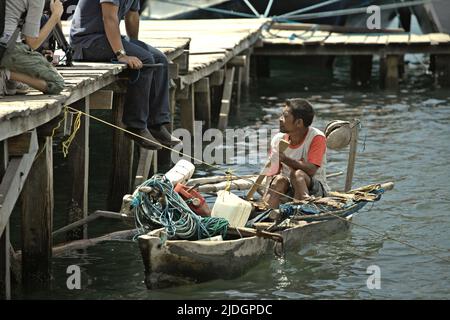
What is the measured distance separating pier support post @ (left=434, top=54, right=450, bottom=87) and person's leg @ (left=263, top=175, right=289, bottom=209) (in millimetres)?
11707

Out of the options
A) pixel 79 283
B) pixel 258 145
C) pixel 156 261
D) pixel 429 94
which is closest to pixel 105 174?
pixel 258 145

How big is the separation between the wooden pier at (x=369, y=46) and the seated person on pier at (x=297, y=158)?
10.6m

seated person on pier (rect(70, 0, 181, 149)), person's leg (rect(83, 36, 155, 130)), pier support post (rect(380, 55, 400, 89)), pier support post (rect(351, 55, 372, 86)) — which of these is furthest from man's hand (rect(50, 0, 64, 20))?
pier support post (rect(351, 55, 372, 86))

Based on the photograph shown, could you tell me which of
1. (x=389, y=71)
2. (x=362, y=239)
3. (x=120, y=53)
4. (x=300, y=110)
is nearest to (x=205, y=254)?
(x=300, y=110)

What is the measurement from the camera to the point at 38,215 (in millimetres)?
8547

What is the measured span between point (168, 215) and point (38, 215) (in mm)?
969

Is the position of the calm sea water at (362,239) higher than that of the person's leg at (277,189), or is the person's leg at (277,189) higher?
the person's leg at (277,189)

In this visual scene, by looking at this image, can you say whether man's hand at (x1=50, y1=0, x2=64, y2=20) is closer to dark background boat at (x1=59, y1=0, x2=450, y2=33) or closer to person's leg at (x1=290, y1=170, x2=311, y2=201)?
person's leg at (x1=290, y1=170, x2=311, y2=201)

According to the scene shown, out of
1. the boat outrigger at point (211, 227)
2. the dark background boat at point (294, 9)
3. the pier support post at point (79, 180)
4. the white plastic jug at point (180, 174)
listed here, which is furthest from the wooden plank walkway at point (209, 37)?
the boat outrigger at point (211, 227)

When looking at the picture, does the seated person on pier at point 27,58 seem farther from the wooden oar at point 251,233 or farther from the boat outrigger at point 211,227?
the wooden oar at point 251,233

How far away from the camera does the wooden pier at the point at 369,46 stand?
2042 centimetres
